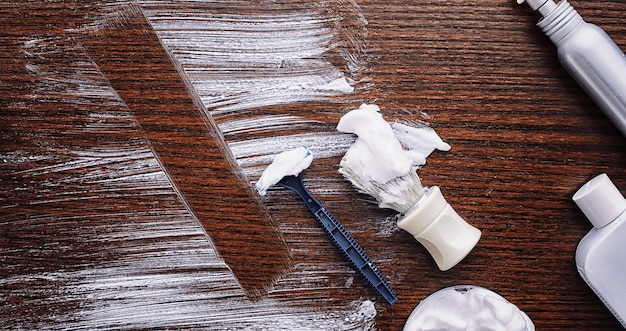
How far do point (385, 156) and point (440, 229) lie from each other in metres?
0.09

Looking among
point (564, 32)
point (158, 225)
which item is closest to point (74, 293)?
point (158, 225)

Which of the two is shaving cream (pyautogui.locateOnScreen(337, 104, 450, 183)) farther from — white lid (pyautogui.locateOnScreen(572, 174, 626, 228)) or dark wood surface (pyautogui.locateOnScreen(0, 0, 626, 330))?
white lid (pyautogui.locateOnScreen(572, 174, 626, 228))

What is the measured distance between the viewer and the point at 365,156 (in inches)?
23.4

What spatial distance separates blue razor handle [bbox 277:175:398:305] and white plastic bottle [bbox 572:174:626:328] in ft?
0.69

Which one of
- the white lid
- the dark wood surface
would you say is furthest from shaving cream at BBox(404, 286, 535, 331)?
the white lid

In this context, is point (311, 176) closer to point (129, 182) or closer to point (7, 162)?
point (129, 182)

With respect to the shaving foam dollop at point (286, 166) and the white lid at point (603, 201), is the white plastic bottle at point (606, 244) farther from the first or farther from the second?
the shaving foam dollop at point (286, 166)

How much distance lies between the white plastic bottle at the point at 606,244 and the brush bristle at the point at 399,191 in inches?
6.6

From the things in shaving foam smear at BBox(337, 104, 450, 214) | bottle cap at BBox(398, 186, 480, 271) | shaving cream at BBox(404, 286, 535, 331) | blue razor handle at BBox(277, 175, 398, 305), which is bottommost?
shaving cream at BBox(404, 286, 535, 331)

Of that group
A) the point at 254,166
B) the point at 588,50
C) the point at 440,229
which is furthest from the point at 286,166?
Answer: the point at 588,50

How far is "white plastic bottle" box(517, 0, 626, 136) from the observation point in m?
0.57

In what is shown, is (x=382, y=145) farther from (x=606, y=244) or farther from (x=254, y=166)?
(x=606, y=244)

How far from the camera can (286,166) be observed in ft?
1.99

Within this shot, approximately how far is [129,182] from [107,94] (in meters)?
0.10
